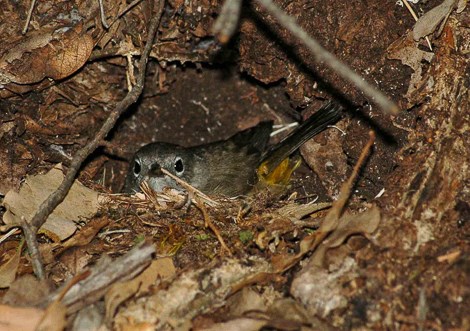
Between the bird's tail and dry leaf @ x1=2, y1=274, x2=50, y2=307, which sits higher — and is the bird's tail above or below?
above

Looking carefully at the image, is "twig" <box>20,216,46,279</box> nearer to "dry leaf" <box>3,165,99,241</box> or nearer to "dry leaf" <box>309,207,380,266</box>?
"dry leaf" <box>3,165,99,241</box>

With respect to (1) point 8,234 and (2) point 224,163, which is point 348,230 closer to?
(1) point 8,234

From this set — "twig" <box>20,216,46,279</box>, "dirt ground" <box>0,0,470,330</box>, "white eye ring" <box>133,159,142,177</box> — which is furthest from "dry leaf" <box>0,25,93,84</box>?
"twig" <box>20,216,46,279</box>

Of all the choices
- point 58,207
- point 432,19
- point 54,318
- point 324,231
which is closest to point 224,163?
point 58,207

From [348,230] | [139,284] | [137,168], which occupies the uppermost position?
[137,168]

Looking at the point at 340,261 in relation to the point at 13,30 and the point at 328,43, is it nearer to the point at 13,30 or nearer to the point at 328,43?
the point at 328,43

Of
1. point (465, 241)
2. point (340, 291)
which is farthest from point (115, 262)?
point (465, 241)
